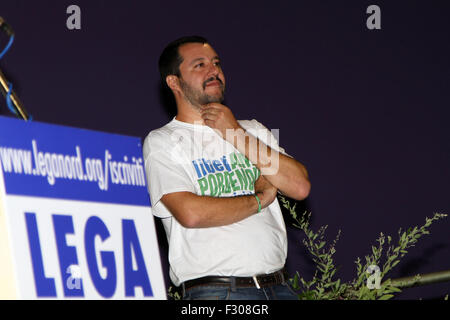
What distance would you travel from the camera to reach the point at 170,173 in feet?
6.44

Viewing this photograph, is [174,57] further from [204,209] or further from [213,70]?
[204,209]

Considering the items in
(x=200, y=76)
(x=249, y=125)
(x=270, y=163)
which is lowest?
(x=270, y=163)

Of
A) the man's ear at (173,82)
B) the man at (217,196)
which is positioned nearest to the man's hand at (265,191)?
the man at (217,196)

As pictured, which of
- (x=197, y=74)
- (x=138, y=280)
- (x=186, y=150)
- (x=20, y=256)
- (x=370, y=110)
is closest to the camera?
(x=20, y=256)

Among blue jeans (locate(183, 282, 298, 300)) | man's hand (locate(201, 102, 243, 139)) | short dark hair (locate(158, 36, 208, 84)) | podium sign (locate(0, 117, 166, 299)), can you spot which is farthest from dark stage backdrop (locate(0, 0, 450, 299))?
podium sign (locate(0, 117, 166, 299))

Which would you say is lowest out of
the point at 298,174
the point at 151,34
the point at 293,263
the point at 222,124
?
the point at 293,263

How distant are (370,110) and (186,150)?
6.16ft

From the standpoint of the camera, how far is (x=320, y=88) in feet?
11.7

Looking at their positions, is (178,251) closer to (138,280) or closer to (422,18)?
(138,280)

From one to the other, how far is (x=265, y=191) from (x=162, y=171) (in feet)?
1.03

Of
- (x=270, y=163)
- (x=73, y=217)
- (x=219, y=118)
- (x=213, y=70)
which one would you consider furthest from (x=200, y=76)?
(x=73, y=217)

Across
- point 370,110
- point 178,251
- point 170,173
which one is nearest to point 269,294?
point 178,251

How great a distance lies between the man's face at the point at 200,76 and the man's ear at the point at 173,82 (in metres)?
0.02

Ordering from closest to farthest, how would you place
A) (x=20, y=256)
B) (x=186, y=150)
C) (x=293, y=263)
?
(x=20, y=256)
(x=186, y=150)
(x=293, y=263)
